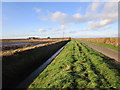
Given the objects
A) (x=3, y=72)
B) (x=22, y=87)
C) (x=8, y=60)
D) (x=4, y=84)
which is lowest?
(x=22, y=87)

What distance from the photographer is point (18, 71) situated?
1038 cm

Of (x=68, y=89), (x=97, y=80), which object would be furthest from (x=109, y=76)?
(x=68, y=89)

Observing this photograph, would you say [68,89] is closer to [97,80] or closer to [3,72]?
[97,80]

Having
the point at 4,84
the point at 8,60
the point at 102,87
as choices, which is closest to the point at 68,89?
the point at 102,87

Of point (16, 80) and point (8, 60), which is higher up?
point (8, 60)

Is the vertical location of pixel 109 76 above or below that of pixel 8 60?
below

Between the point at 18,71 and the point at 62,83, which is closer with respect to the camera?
the point at 62,83

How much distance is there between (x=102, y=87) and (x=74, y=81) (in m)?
2.32

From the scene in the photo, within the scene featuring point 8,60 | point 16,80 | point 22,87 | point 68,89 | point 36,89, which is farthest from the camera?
point 8,60

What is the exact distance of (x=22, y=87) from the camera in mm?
8570

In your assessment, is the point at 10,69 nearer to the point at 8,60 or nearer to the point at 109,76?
the point at 8,60

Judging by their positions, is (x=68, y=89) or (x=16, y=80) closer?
(x=68, y=89)

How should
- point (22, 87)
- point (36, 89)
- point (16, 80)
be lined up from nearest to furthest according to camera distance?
point (36, 89) < point (22, 87) < point (16, 80)

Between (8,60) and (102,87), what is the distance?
10020 millimetres
